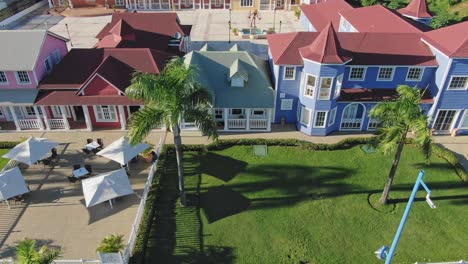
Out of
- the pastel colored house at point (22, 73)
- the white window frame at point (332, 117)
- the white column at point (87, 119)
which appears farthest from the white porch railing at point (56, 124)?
the white window frame at point (332, 117)

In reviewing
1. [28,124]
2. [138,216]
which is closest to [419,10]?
[138,216]

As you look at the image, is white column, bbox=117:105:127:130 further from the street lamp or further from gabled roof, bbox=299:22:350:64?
the street lamp

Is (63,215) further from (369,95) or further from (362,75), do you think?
(362,75)

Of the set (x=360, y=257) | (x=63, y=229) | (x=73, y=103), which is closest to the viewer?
(x=360, y=257)

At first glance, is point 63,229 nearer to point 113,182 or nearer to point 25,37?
point 113,182

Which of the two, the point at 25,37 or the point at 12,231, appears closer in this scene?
the point at 12,231

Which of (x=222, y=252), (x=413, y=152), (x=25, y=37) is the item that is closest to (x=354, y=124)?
(x=413, y=152)

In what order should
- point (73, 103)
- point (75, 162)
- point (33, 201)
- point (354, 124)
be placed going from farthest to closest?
point (354, 124) < point (73, 103) < point (75, 162) < point (33, 201)
